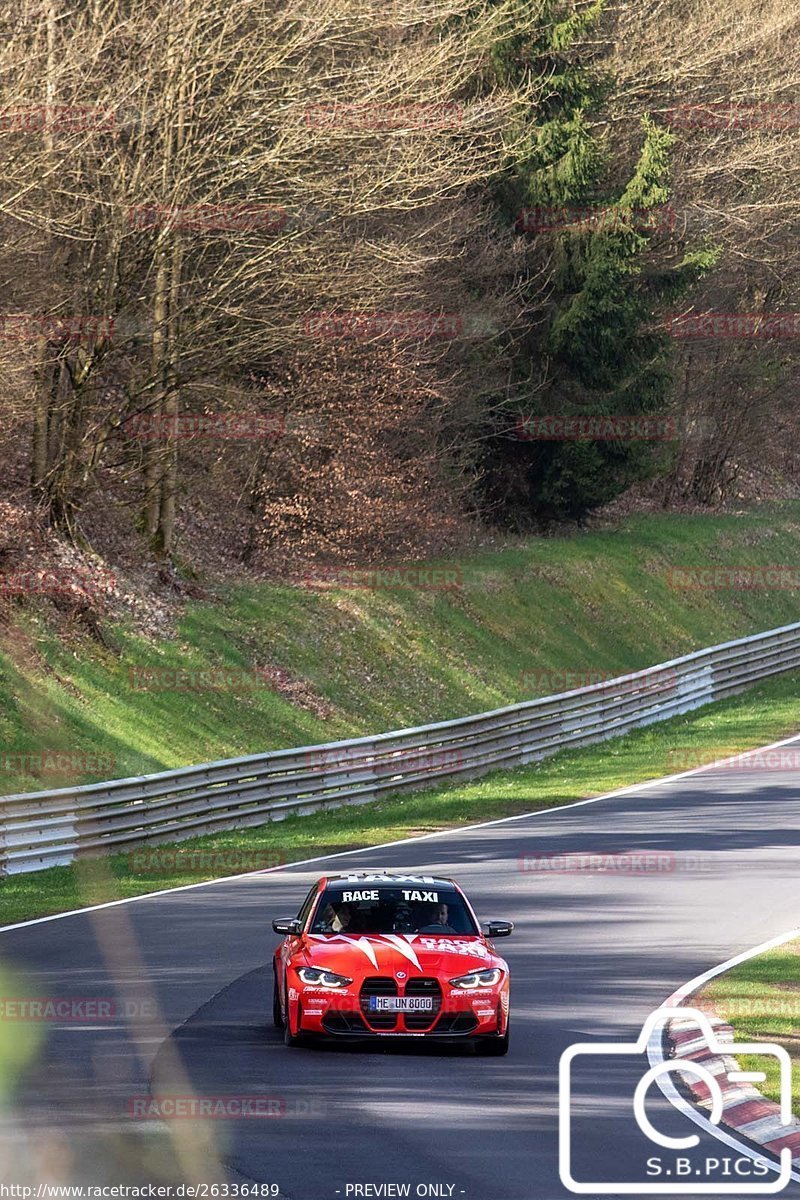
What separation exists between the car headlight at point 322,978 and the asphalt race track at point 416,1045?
0.50 m

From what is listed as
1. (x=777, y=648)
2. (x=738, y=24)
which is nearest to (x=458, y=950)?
(x=777, y=648)

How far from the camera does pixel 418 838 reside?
1014 inches

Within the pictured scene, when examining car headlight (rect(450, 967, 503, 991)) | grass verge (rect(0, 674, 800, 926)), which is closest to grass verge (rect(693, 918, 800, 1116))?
car headlight (rect(450, 967, 503, 991))

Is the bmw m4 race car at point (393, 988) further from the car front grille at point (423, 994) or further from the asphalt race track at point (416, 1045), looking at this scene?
the asphalt race track at point (416, 1045)

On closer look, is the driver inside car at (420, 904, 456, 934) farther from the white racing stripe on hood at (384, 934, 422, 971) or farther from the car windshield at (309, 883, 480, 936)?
the white racing stripe on hood at (384, 934, 422, 971)

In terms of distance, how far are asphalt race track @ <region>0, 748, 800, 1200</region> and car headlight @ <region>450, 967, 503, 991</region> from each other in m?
0.53

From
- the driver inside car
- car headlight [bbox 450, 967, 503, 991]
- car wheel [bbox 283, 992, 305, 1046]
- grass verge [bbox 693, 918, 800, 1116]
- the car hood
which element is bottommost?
grass verge [bbox 693, 918, 800, 1116]

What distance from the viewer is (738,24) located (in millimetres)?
50469

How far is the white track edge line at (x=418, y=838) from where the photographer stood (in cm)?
1958

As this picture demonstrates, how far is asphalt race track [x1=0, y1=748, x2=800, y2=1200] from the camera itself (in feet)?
31.1

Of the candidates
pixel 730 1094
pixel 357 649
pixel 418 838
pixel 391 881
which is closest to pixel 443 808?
pixel 418 838

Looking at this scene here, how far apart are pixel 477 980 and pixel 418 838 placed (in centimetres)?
1312

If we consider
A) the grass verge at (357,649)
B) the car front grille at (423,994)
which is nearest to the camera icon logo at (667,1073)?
the car front grille at (423,994)

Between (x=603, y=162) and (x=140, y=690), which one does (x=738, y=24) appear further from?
(x=140, y=690)
